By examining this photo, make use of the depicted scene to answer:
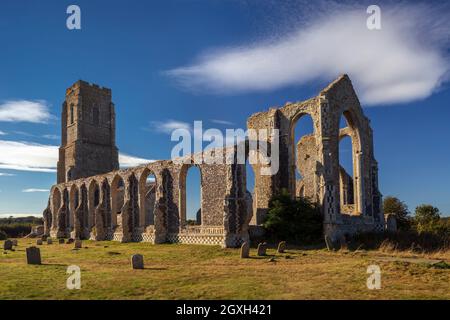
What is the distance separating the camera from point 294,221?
2080 centimetres

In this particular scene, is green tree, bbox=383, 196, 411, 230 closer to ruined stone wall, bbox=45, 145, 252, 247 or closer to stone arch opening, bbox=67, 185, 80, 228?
ruined stone wall, bbox=45, 145, 252, 247

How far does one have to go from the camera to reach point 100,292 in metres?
9.66

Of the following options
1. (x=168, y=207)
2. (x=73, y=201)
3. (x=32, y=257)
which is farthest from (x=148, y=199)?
(x=32, y=257)

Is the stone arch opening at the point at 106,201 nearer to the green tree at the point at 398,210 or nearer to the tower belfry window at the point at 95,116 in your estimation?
the tower belfry window at the point at 95,116

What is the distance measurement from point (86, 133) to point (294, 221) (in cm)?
3273

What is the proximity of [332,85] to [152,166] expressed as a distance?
42.2ft

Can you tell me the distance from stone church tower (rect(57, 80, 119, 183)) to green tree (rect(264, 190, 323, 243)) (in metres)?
28.9

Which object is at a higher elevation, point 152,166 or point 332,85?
point 332,85

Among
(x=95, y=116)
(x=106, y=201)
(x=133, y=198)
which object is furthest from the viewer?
(x=95, y=116)

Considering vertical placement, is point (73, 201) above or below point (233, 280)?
above

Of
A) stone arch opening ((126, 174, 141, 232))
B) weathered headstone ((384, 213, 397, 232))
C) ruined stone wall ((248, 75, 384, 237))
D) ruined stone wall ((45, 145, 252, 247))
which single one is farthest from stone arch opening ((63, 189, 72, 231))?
weathered headstone ((384, 213, 397, 232))

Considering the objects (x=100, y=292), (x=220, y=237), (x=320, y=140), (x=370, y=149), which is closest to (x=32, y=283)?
(x=100, y=292)

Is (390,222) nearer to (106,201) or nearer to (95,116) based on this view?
(106,201)
